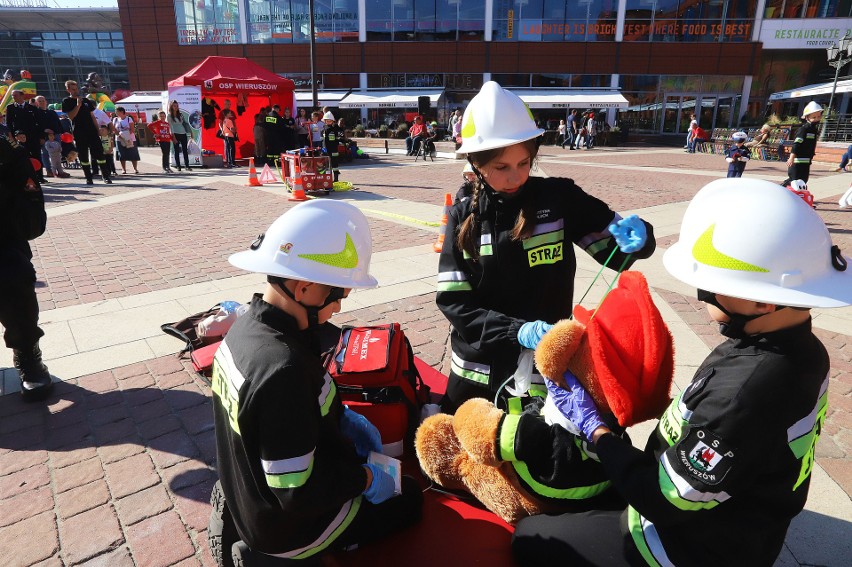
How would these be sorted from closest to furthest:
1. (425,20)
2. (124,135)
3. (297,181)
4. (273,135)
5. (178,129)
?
(297,181) → (124,135) → (178,129) → (273,135) → (425,20)

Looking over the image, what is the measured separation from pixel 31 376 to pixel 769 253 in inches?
177

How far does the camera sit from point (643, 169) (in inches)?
695

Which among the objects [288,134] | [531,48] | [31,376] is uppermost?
[531,48]

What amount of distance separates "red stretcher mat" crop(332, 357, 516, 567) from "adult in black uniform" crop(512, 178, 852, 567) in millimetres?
804

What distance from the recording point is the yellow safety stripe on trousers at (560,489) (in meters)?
2.01

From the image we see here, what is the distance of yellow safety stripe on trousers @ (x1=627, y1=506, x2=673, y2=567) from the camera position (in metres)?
1.66

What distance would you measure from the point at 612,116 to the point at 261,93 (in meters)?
26.3

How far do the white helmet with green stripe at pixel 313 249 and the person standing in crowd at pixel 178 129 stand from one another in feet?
52.8

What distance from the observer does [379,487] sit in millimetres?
2088

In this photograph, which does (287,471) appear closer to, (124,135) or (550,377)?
(550,377)

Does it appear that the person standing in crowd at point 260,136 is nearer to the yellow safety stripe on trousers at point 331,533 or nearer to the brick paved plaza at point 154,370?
the brick paved plaza at point 154,370

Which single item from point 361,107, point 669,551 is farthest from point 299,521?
point 361,107

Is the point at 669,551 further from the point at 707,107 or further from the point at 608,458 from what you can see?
the point at 707,107

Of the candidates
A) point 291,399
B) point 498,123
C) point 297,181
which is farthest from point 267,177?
point 291,399
